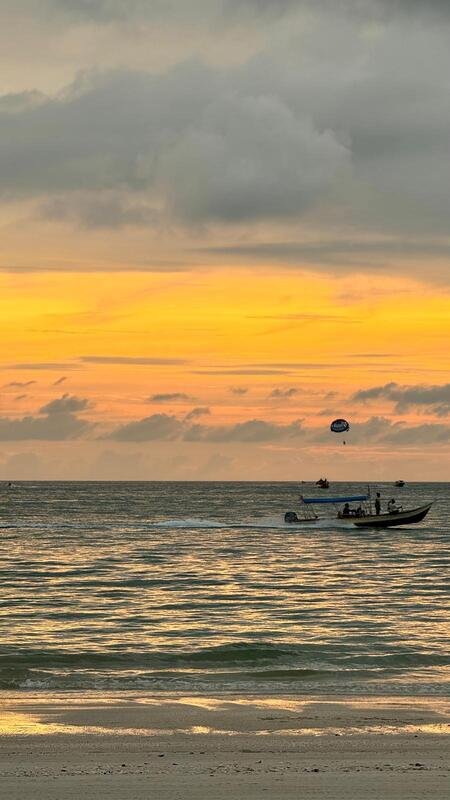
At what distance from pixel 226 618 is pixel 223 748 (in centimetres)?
2313

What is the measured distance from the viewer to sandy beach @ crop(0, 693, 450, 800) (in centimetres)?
1731

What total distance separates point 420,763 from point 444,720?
3.87 metres

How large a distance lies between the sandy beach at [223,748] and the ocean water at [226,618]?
10.1ft

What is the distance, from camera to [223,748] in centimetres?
2008

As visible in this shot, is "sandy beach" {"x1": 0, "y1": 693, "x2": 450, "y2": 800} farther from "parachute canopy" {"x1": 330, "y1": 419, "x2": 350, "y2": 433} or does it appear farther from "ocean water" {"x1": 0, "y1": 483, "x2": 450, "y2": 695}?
"parachute canopy" {"x1": 330, "y1": 419, "x2": 350, "y2": 433}

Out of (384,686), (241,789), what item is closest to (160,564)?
(384,686)

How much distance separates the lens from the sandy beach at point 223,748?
17.3 metres

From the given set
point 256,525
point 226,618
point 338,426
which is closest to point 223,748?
point 226,618

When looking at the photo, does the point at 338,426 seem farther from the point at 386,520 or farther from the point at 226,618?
the point at 226,618

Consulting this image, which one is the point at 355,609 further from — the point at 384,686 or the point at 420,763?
the point at 420,763

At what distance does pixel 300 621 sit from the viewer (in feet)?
137

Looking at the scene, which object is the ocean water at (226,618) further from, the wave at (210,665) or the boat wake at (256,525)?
the boat wake at (256,525)

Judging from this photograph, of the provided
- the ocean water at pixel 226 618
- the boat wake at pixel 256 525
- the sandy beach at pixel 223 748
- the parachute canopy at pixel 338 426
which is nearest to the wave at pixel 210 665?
the ocean water at pixel 226 618

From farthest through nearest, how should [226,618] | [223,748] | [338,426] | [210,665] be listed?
1. [338,426]
2. [226,618]
3. [210,665]
4. [223,748]
